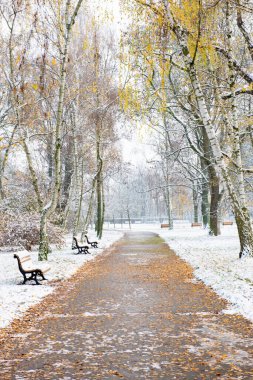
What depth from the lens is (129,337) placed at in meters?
6.21

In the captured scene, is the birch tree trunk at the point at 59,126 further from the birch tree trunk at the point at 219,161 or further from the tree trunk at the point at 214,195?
the tree trunk at the point at 214,195

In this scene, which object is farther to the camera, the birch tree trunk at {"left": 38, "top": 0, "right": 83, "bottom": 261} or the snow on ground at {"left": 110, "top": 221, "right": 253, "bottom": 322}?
the birch tree trunk at {"left": 38, "top": 0, "right": 83, "bottom": 261}

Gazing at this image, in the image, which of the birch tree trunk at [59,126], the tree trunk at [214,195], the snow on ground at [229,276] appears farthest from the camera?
the tree trunk at [214,195]

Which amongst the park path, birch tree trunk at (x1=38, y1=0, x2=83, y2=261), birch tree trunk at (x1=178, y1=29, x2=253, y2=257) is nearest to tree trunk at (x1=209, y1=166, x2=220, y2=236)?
birch tree trunk at (x1=178, y1=29, x2=253, y2=257)

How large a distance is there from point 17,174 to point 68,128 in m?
10.8

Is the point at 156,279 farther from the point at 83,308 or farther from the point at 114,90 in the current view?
the point at 114,90

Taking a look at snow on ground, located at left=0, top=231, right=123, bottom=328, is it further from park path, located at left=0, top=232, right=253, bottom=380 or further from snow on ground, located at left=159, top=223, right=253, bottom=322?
snow on ground, located at left=159, top=223, right=253, bottom=322

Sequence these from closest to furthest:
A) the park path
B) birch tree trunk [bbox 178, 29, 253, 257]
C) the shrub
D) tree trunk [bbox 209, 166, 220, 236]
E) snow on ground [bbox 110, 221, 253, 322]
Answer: the park path → snow on ground [bbox 110, 221, 253, 322] → birch tree trunk [bbox 178, 29, 253, 257] → the shrub → tree trunk [bbox 209, 166, 220, 236]

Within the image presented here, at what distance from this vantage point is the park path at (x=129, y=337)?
15.9ft

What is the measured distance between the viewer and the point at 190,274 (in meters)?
12.8

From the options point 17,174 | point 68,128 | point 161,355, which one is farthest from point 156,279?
point 17,174

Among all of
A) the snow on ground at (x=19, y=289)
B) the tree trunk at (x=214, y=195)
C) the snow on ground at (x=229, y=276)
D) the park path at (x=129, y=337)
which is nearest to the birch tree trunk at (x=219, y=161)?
the snow on ground at (x=229, y=276)

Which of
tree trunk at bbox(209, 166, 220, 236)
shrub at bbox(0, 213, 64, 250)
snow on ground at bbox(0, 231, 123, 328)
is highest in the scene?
tree trunk at bbox(209, 166, 220, 236)

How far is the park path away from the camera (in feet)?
15.9
